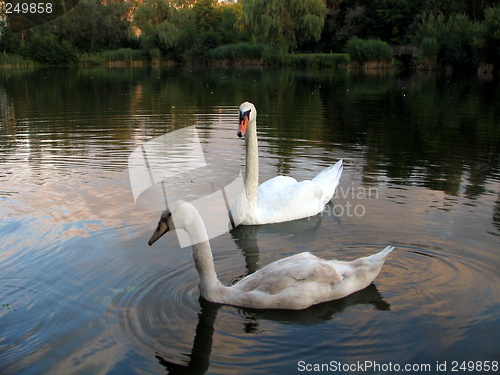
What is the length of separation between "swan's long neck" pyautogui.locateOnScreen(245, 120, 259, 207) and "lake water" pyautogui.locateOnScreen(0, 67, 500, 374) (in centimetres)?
49

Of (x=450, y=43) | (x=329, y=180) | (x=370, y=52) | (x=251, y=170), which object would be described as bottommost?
(x=329, y=180)

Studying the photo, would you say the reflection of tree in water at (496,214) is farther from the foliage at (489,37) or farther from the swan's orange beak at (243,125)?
the foliage at (489,37)

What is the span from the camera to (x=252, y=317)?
15.3 ft

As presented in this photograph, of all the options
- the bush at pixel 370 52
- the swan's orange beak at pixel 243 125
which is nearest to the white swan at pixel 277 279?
the swan's orange beak at pixel 243 125

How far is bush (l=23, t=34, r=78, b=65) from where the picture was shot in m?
59.8

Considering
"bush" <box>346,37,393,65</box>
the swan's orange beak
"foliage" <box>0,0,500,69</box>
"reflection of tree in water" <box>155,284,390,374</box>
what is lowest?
"reflection of tree in water" <box>155,284,390,374</box>

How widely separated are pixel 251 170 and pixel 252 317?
2.96 metres

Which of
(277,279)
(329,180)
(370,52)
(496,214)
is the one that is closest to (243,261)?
(277,279)

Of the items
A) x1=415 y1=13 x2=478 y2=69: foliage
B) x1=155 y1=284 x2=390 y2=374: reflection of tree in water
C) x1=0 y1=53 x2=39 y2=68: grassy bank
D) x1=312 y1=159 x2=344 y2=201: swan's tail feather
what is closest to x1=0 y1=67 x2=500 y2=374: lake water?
x1=155 y1=284 x2=390 y2=374: reflection of tree in water

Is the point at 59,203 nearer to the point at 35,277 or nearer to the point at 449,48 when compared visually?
the point at 35,277

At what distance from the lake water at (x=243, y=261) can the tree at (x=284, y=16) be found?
136ft

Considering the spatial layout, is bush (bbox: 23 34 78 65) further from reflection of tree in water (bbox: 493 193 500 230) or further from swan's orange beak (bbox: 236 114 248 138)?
reflection of tree in water (bbox: 493 193 500 230)

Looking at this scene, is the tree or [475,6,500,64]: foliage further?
the tree

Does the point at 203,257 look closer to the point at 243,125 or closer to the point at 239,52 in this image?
the point at 243,125
